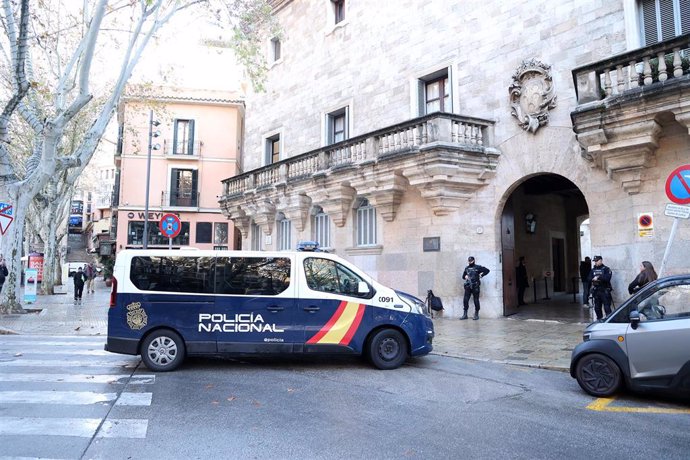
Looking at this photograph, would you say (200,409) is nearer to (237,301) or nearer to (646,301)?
(237,301)

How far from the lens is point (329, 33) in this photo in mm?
20797

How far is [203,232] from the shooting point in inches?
1352

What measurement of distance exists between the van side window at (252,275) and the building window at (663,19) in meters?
10.3

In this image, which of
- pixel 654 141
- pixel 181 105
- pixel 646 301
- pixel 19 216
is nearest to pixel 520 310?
pixel 654 141

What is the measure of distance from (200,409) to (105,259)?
3944 centimetres

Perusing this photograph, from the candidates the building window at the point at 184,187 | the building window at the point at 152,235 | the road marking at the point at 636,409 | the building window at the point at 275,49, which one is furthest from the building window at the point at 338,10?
the building window at the point at 152,235

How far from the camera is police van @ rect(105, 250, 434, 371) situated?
789 centimetres

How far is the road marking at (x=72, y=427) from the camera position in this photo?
4.82 m

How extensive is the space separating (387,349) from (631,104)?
7356 mm

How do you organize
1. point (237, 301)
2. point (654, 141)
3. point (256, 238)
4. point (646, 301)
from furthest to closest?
point (256, 238), point (654, 141), point (237, 301), point (646, 301)

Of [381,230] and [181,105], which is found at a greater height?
[181,105]

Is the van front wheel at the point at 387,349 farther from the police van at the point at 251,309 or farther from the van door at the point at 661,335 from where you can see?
the van door at the point at 661,335

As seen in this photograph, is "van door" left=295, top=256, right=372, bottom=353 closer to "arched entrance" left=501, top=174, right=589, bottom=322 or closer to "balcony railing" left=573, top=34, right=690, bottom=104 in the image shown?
"balcony railing" left=573, top=34, right=690, bottom=104

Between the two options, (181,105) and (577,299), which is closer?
(577,299)
